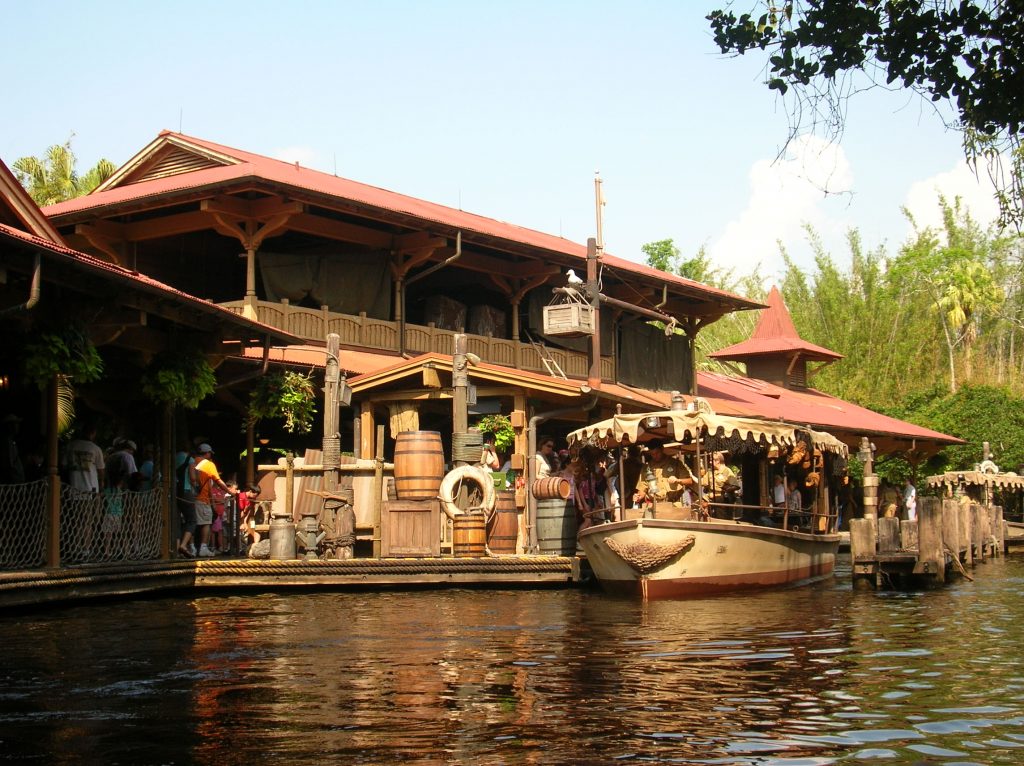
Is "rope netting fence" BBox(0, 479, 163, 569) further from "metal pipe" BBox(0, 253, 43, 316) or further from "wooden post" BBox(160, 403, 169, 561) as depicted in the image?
"metal pipe" BBox(0, 253, 43, 316)

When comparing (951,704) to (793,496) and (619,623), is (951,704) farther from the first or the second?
(793,496)

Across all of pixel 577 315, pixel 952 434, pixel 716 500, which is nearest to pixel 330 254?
pixel 577 315

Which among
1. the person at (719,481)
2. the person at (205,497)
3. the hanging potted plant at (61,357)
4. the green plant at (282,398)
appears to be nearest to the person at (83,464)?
the hanging potted plant at (61,357)

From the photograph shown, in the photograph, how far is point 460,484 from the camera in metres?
18.8

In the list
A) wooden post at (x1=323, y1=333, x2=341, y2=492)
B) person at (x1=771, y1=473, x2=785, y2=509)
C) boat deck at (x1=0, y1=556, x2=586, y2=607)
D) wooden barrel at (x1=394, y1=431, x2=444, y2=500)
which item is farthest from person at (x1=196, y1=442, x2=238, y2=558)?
person at (x1=771, y1=473, x2=785, y2=509)

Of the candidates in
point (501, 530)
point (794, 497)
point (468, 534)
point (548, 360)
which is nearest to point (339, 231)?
point (548, 360)

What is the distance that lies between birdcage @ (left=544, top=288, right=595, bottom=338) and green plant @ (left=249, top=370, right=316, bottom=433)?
6.05 metres

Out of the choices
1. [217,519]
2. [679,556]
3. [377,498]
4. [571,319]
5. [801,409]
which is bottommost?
[679,556]

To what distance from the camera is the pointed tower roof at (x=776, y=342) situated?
4000 centimetres

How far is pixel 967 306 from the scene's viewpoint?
171 feet

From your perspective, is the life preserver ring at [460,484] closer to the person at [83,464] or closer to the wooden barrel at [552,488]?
the wooden barrel at [552,488]

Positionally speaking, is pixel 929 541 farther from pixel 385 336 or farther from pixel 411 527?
pixel 385 336

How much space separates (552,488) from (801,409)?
662 inches

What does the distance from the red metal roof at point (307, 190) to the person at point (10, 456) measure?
657 centimetres
